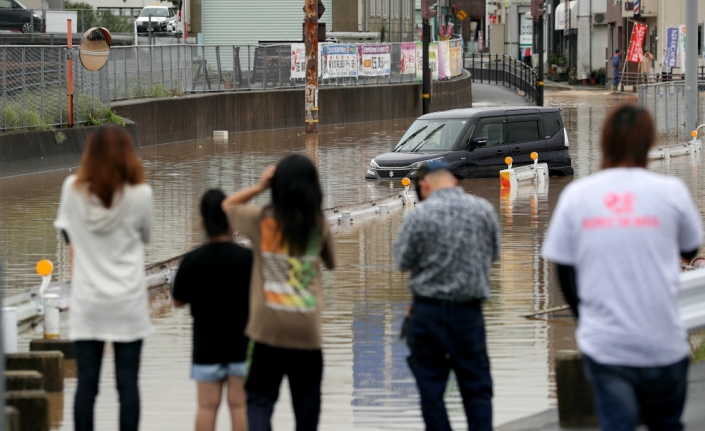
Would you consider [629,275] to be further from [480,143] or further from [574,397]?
[480,143]

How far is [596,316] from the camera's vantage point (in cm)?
457

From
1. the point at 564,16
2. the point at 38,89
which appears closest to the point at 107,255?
the point at 38,89

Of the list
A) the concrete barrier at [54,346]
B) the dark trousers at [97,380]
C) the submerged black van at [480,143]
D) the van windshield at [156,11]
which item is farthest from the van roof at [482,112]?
the van windshield at [156,11]

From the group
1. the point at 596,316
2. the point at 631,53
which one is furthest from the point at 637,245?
the point at 631,53

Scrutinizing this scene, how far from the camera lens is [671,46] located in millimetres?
50406

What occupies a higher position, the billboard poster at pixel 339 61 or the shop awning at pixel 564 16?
the shop awning at pixel 564 16

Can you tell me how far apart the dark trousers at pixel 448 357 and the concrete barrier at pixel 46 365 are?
8.49ft

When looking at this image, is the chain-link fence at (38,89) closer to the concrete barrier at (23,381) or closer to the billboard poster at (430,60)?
the concrete barrier at (23,381)

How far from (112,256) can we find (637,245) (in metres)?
2.33

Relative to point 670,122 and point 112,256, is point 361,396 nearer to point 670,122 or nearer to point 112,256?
point 112,256

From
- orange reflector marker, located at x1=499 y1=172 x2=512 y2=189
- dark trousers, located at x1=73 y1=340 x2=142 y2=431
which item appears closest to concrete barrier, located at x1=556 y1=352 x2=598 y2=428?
dark trousers, located at x1=73 y1=340 x2=142 y2=431

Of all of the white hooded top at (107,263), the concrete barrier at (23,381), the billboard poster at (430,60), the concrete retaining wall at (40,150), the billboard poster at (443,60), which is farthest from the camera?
the billboard poster at (443,60)

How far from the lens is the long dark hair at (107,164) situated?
5.66 metres

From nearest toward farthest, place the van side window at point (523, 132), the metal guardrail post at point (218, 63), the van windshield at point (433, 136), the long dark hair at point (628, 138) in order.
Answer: the long dark hair at point (628, 138), the van windshield at point (433, 136), the van side window at point (523, 132), the metal guardrail post at point (218, 63)
